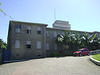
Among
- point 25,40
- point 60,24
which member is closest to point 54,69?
point 25,40

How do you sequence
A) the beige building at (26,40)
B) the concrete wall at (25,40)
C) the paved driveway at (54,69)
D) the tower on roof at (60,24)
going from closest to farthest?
the paved driveway at (54,69)
the concrete wall at (25,40)
the beige building at (26,40)
the tower on roof at (60,24)

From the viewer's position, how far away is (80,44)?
27969 millimetres

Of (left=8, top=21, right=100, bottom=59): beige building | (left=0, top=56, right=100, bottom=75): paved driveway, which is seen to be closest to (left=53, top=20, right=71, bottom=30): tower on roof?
(left=8, top=21, right=100, bottom=59): beige building

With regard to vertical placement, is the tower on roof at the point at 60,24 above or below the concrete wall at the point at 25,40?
above

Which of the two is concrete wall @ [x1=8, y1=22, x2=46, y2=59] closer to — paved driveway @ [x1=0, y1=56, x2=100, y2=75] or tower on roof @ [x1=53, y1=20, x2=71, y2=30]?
paved driveway @ [x1=0, y1=56, x2=100, y2=75]

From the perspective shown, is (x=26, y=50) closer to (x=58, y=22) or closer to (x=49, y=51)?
(x=49, y=51)

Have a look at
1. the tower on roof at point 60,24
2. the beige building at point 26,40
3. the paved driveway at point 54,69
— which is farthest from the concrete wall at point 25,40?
the tower on roof at point 60,24

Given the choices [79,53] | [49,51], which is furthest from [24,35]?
[79,53]

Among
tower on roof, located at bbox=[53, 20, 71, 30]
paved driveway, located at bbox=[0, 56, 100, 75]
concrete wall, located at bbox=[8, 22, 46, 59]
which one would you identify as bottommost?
paved driveway, located at bbox=[0, 56, 100, 75]

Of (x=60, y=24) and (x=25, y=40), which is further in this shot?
(x=60, y=24)

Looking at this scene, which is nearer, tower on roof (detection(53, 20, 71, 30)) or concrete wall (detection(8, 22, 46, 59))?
concrete wall (detection(8, 22, 46, 59))

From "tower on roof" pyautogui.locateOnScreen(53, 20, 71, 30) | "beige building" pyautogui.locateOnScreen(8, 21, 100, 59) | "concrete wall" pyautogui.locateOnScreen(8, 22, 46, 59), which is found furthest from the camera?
Result: "tower on roof" pyautogui.locateOnScreen(53, 20, 71, 30)

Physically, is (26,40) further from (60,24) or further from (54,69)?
(60,24)

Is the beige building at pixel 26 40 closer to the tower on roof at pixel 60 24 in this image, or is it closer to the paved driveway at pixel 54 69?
the paved driveway at pixel 54 69
